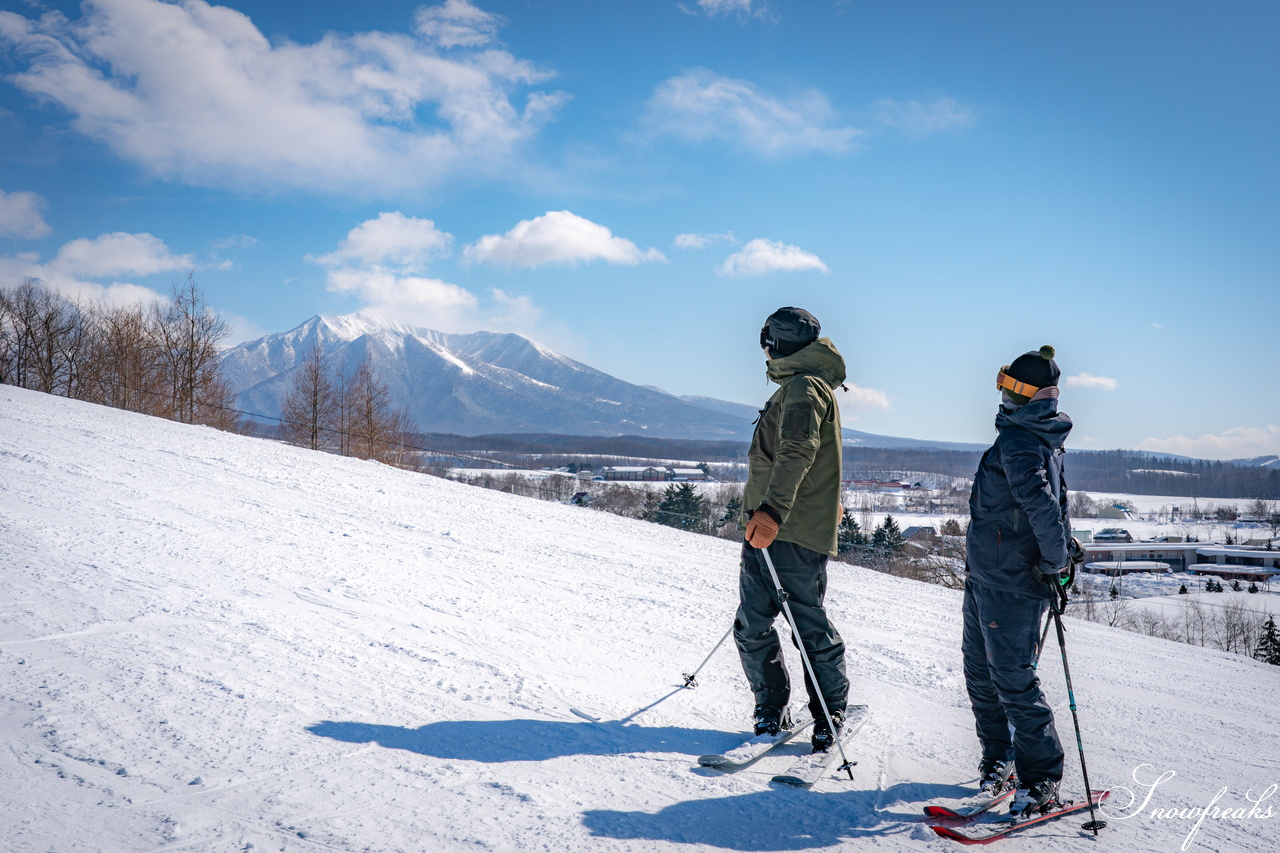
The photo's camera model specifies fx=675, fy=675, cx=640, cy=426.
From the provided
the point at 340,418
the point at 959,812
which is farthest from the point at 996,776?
the point at 340,418

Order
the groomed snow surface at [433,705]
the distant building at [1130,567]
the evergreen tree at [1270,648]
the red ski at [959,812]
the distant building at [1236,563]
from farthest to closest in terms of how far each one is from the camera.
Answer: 1. the distant building at [1236,563]
2. the distant building at [1130,567]
3. the evergreen tree at [1270,648]
4. the red ski at [959,812]
5. the groomed snow surface at [433,705]

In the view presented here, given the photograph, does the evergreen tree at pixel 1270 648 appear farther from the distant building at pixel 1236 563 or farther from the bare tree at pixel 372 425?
the distant building at pixel 1236 563

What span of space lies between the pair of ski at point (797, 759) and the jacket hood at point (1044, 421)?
1641 millimetres

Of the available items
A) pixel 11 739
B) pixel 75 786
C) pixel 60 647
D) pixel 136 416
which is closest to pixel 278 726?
pixel 75 786

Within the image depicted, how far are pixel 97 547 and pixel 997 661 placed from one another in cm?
573

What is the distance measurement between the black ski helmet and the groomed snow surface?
6.52 feet

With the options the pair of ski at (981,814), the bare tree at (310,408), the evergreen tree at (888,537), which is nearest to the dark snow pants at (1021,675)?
the pair of ski at (981,814)

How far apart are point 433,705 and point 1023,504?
9.24ft

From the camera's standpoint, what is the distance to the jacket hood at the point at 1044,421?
9.55ft

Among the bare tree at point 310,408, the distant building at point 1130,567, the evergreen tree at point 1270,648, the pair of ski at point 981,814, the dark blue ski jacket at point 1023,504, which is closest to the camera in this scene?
the pair of ski at point 981,814

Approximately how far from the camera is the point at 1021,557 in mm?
2898

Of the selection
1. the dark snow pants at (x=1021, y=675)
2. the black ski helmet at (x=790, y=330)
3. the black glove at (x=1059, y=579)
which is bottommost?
the dark snow pants at (x=1021, y=675)

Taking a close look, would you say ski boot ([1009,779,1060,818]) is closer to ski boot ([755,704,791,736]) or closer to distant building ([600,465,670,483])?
ski boot ([755,704,791,736])

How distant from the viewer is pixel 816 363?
334 cm
